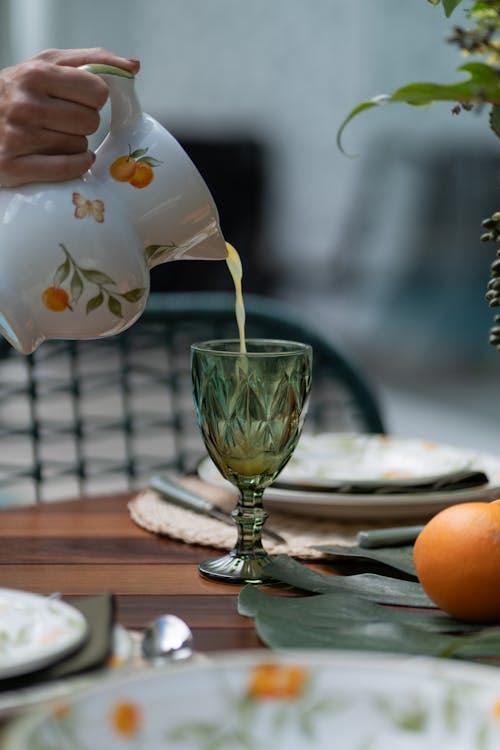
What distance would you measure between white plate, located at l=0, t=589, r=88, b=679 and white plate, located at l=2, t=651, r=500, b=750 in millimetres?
105

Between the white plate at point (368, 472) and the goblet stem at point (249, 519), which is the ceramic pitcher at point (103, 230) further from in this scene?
the white plate at point (368, 472)

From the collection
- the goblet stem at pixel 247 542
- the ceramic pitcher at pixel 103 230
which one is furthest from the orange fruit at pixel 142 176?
the goblet stem at pixel 247 542

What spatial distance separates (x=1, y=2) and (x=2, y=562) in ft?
22.3

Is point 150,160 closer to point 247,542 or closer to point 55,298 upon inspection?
point 55,298

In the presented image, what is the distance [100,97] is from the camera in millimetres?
724

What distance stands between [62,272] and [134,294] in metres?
0.05

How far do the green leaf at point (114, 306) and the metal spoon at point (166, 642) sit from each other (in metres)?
0.22

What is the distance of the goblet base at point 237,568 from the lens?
0.76m

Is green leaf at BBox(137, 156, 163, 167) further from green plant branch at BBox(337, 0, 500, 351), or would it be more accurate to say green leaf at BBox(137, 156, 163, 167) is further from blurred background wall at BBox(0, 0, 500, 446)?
blurred background wall at BBox(0, 0, 500, 446)

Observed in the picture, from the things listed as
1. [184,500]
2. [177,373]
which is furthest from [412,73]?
[184,500]

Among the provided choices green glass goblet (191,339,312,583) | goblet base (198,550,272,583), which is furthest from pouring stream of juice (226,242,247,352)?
goblet base (198,550,272,583)

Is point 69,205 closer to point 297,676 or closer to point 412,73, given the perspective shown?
point 297,676

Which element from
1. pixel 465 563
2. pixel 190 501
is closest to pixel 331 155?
pixel 190 501

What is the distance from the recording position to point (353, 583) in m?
0.73
